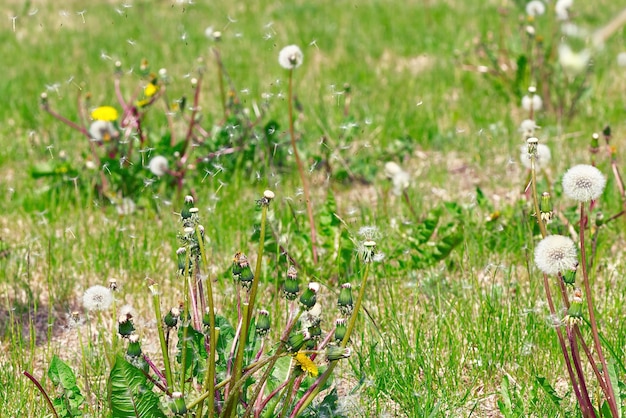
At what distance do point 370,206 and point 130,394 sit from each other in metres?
2.01

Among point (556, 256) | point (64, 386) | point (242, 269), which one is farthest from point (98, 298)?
point (556, 256)

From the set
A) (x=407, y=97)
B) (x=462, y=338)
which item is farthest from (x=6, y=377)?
(x=407, y=97)

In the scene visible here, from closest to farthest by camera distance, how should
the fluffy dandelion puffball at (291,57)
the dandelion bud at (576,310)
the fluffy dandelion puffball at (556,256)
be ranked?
the dandelion bud at (576,310)
the fluffy dandelion puffball at (556,256)
the fluffy dandelion puffball at (291,57)

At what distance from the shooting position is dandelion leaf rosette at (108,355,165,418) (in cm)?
177

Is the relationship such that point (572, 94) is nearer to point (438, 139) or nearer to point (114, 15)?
point (438, 139)

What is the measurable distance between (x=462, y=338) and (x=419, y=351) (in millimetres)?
209

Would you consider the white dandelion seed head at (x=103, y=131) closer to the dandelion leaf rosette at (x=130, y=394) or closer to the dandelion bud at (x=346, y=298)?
the dandelion leaf rosette at (x=130, y=394)

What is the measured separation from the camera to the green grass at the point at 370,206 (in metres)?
2.39

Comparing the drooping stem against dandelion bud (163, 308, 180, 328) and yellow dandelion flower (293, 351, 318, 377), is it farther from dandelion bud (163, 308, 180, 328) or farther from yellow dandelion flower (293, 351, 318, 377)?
yellow dandelion flower (293, 351, 318, 377)

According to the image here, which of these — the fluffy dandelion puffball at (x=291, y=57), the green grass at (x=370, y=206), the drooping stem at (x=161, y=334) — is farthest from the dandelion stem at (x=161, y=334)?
the fluffy dandelion puffball at (x=291, y=57)

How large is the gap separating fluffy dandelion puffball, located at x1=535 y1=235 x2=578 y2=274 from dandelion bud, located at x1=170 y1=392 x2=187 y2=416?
0.77m

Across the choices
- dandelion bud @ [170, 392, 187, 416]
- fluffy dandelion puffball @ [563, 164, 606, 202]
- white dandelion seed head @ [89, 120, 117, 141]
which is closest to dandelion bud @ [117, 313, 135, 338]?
dandelion bud @ [170, 392, 187, 416]

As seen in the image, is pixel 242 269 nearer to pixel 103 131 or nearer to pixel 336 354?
pixel 336 354

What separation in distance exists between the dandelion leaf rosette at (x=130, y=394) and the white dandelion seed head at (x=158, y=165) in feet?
6.55
